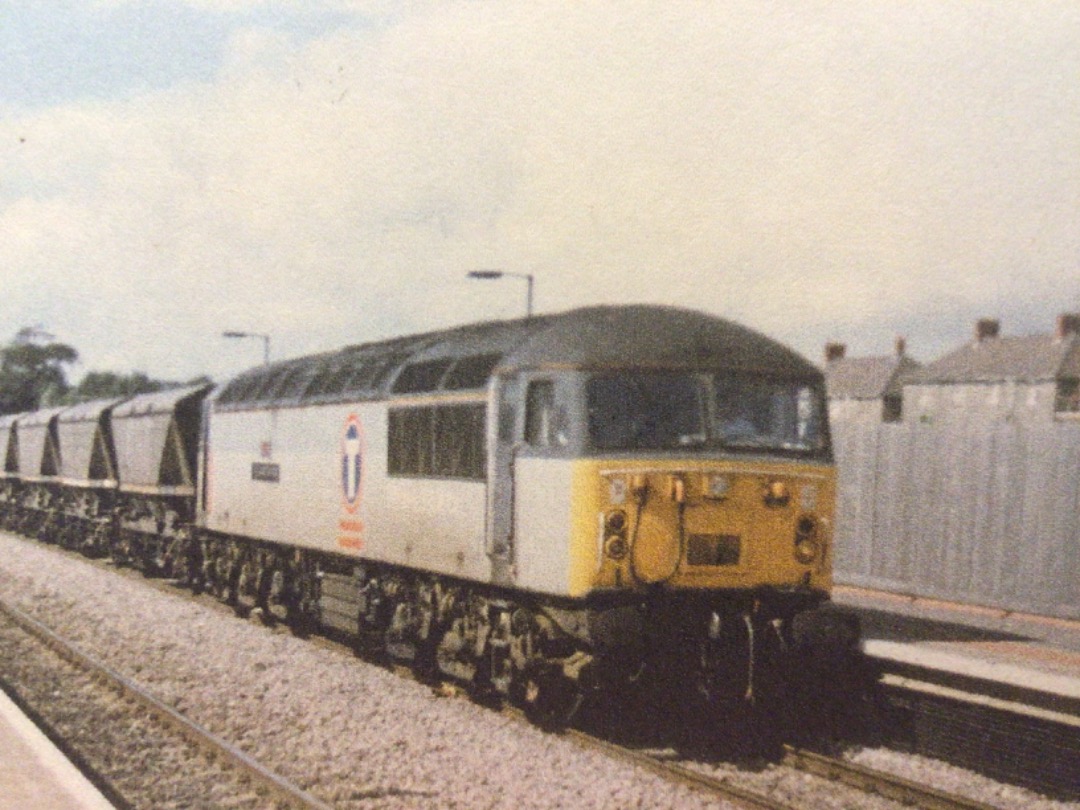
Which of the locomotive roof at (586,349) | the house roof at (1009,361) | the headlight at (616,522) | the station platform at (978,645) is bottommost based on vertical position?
the station platform at (978,645)

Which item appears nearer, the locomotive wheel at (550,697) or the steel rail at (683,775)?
the steel rail at (683,775)

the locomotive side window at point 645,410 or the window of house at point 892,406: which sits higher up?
the window of house at point 892,406

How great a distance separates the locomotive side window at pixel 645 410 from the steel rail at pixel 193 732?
11.2 feet

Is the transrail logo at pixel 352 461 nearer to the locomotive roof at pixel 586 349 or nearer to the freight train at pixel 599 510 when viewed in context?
the freight train at pixel 599 510

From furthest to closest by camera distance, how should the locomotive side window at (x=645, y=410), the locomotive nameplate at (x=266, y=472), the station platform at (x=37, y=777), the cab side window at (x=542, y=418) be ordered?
the locomotive nameplate at (x=266, y=472), the cab side window at (x=542, y=418), the locomotive side window at (x=645, y=410), the station platform at (x=37, y=777)

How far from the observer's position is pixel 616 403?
32.2 feet

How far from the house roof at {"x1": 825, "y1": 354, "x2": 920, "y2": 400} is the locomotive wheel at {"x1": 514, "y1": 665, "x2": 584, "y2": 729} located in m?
66.2

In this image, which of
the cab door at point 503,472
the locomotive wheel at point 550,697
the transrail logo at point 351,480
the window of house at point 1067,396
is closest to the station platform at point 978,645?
the locomotive wheel at point 550,697

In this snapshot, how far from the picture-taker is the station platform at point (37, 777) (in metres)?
7.53

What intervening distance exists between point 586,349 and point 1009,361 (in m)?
61.5

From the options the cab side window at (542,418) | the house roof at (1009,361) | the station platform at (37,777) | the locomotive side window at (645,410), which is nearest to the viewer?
the station platform at (37,777)

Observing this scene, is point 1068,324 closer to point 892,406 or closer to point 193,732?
point 892,406

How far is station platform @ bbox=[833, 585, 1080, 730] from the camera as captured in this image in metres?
9.27

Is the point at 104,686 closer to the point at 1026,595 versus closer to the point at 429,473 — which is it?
the point at 429,473
